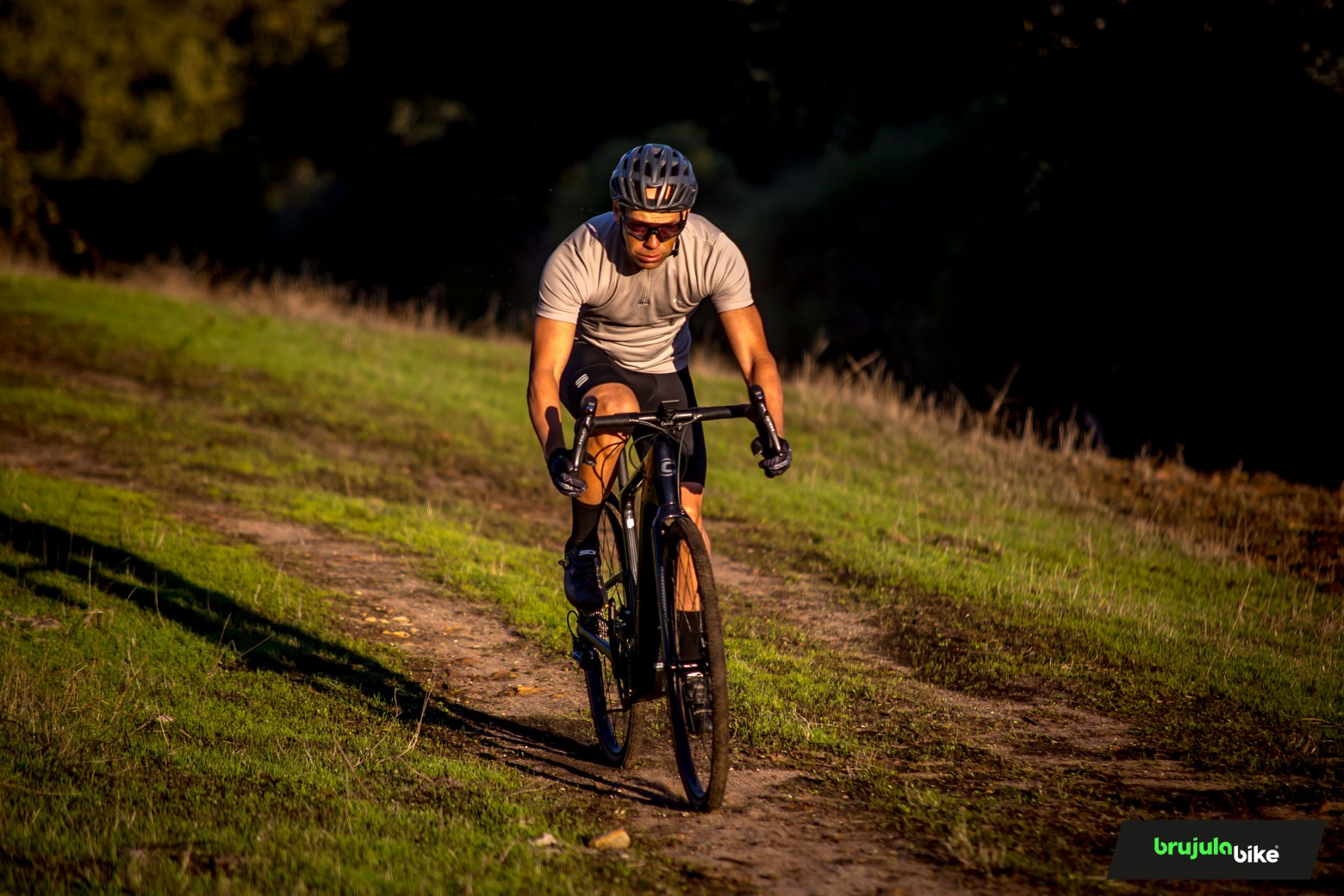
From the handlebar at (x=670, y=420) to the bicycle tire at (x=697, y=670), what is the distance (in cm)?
37

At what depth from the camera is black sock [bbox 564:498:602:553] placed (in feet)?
17.1

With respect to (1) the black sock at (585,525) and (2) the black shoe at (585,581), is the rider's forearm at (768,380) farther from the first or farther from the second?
(2) the black shoe at (585,581)

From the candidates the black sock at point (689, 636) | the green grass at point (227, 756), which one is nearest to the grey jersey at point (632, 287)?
the black sock at point (689, 636)

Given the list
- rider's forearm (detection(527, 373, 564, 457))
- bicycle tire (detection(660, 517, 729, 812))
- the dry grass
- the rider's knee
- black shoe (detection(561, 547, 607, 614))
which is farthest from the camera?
the dry grass

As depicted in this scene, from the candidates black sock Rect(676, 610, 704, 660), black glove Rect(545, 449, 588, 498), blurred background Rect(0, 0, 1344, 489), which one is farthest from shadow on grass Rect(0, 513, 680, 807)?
blurred background Rect(0, 0, 1344, 489)

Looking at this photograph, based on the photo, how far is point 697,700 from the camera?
4402 mm

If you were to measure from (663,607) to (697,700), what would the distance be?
0.36 metres

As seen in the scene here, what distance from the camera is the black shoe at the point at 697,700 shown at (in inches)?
172

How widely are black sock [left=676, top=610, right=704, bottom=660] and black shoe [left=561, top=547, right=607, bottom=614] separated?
0.80 m

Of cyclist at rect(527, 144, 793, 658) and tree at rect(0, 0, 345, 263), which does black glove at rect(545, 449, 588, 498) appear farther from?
tree at rect(0, 0, 345, 263)

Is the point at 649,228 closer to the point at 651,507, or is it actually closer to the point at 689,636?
the point at 651,507

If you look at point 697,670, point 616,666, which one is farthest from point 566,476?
point 616,666

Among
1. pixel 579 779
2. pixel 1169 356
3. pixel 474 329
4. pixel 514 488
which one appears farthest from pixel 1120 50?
pixel 474 329

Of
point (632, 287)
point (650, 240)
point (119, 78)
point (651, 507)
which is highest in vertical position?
point (119, 78)
